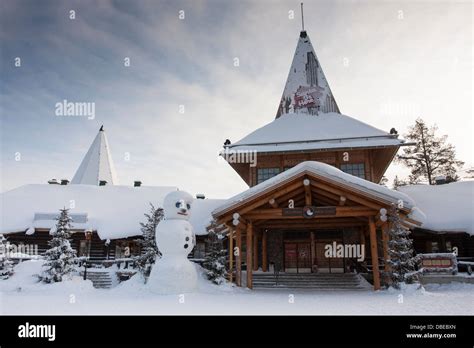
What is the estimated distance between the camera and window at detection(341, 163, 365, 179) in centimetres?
1962

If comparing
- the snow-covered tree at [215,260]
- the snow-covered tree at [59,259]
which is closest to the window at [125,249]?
the snow-covered tree at [59,259]

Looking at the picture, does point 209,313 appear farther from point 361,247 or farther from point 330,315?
point 361,247

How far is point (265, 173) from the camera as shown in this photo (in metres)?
20.8

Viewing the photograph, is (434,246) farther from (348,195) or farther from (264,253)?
(348,195)

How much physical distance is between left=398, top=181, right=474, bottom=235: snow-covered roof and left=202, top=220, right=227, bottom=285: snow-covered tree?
10770 millimetres

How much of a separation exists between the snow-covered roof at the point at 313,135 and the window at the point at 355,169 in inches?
52.1

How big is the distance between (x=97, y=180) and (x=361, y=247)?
2554cm

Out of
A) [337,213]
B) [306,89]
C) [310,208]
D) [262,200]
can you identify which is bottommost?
[337,213]

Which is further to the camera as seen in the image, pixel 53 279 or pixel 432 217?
pixel 432 217

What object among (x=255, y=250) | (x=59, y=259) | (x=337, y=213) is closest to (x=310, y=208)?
(x=337, y=213)

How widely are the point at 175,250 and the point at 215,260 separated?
108 inches

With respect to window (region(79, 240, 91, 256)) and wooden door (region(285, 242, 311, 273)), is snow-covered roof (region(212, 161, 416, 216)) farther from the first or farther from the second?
window (region(79, 240, 91, 256))
